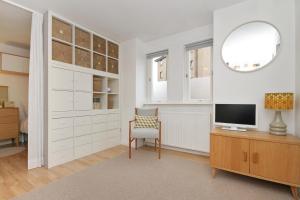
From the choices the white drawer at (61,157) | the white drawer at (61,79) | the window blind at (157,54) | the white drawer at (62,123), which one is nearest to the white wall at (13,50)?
the white drawer at (61,79)

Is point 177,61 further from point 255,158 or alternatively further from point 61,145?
point 61,145

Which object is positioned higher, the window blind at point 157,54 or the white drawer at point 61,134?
the window blind at point 157,54

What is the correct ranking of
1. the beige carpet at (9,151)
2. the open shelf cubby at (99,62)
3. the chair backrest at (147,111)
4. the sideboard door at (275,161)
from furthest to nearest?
the chair backrest at (147,111), the open shelf cubby at (99,62), the beige carpet at (9,151), the sideboard door at (275,161)

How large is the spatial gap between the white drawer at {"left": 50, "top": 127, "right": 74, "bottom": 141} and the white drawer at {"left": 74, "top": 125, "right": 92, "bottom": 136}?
0.31 ft

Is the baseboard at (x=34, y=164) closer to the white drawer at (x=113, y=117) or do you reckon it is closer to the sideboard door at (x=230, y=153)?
the white drawer at (x=113, y=117)

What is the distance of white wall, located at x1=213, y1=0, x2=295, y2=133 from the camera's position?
198 cm

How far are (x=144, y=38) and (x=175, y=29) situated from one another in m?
0.76

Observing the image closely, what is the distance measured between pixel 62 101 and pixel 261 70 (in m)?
3.02

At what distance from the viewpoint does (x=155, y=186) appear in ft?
6.03

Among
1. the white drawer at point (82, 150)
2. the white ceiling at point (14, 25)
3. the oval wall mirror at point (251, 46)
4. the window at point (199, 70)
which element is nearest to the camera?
the oval wall mirror at point (251, 46)

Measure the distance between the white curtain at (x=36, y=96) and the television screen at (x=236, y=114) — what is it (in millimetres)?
2714

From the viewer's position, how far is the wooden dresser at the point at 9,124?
10.9 ft

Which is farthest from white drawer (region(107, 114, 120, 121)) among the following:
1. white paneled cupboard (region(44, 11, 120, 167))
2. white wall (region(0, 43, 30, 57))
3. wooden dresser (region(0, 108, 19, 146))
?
white wall (region(0, 43, 30, 57))

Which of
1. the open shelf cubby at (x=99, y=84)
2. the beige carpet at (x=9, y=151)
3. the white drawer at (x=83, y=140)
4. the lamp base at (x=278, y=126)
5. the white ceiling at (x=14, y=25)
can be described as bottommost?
the beige carpet at (x=9, y=151)
